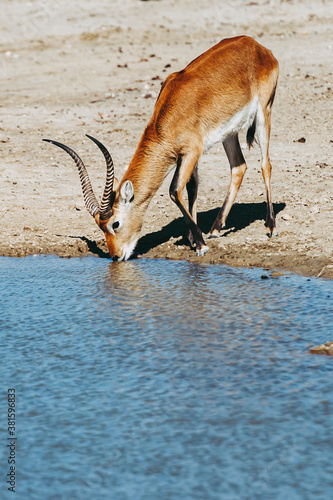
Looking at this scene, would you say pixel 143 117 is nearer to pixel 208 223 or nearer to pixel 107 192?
pixel 208 223

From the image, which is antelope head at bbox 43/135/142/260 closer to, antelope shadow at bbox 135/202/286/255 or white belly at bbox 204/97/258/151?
antelope shadow at bbox 135/202/286/255

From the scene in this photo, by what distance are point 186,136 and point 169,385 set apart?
11.1ft

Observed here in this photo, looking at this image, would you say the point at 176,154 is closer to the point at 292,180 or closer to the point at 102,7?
the point at 292,180

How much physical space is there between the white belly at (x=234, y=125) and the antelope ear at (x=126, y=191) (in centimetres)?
82

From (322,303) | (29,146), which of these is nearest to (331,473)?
(322,303)

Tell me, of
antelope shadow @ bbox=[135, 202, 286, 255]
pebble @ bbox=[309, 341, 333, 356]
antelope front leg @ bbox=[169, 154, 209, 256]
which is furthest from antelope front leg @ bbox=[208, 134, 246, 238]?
pebble @ bbox=[309, 341, 333, 356]

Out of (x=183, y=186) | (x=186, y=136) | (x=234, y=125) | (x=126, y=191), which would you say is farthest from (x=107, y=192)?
(x=234, y=125)

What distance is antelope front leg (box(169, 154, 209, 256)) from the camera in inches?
293

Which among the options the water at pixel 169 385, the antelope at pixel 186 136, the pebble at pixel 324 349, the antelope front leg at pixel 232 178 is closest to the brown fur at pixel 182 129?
the antelope at pixel 186 136

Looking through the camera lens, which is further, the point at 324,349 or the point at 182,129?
the point at 182,129

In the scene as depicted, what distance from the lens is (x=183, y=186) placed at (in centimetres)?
750

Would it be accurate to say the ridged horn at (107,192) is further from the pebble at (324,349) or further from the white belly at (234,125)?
the pebble at (324,349)

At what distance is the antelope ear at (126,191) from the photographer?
7.48 meters

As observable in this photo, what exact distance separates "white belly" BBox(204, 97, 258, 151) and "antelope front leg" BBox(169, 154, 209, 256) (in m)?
0.25
